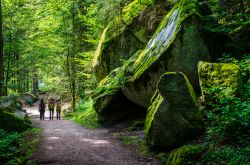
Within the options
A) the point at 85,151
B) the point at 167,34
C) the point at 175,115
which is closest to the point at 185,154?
the point at 175,115

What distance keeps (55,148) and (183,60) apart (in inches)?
247

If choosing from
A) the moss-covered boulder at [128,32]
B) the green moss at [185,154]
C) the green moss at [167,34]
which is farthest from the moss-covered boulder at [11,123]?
the green moss at [185,154]

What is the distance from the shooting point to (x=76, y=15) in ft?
78.7

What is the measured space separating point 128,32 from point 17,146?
10868 millimetres

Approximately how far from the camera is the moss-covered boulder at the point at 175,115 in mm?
7996

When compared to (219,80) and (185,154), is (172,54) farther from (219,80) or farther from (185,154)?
(185,154)

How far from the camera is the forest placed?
7.12 m

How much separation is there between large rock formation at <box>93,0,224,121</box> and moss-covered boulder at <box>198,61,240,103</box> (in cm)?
149

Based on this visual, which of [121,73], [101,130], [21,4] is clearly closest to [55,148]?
[101,130]

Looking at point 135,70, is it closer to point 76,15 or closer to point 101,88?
point 101,88

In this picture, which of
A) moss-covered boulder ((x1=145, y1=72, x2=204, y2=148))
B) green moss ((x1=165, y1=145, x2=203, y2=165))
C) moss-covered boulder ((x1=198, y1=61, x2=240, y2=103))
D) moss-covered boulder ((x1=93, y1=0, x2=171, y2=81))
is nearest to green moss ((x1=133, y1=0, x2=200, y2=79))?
moss-covered boulder ((x1=198, y1=61, x2=240, y2=103))

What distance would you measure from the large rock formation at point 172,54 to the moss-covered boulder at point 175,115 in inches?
109

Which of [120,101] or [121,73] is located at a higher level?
[121,73]

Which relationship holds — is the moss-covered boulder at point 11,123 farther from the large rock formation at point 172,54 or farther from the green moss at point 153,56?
the large rock formation at point 172,54
